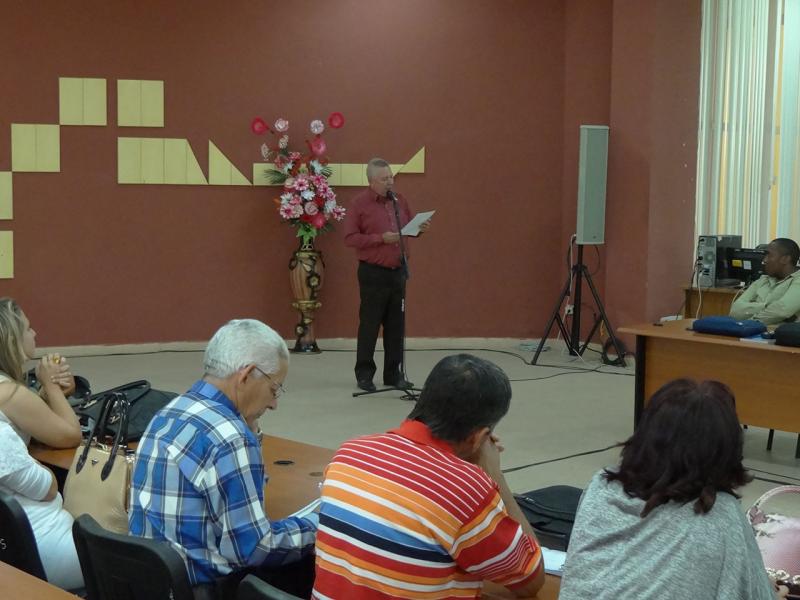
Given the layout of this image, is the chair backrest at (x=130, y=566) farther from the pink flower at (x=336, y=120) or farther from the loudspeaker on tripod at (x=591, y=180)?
the pink flower at (x=336, y=120)

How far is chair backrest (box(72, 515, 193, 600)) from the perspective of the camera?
2.02 metres

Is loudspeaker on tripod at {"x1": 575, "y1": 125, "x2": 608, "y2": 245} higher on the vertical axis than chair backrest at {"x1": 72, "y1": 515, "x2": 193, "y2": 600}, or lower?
higher

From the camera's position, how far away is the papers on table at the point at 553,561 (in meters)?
2.23

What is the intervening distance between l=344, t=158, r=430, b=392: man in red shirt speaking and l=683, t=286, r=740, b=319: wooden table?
2.23 metres

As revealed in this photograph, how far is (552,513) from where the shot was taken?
2.55 meters

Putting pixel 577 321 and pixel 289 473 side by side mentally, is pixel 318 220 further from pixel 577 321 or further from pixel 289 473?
pixel 289 473

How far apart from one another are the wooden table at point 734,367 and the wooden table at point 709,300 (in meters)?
2.02

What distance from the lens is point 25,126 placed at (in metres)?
8.05

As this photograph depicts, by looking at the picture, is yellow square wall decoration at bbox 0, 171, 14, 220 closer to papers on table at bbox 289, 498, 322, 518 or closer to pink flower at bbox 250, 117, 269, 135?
pink flower at bbox 250, 117, 269, 135

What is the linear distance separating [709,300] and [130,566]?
241 inches

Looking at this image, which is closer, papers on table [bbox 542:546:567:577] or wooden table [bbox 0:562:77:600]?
wooden table [bbox 0:562:77:600]

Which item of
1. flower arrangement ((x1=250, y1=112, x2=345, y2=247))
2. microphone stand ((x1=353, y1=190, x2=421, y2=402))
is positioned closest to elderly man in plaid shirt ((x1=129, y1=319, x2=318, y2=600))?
microphone stand ((x1=353, y1=190, x2=421, y2=402))

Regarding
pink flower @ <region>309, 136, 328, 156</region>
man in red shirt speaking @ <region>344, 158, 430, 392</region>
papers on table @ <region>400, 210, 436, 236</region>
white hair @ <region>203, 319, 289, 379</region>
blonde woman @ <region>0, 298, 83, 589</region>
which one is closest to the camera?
white hair @ <region>203, 319, 289, 379</region>

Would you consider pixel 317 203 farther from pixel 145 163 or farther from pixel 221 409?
pixel 221 409
